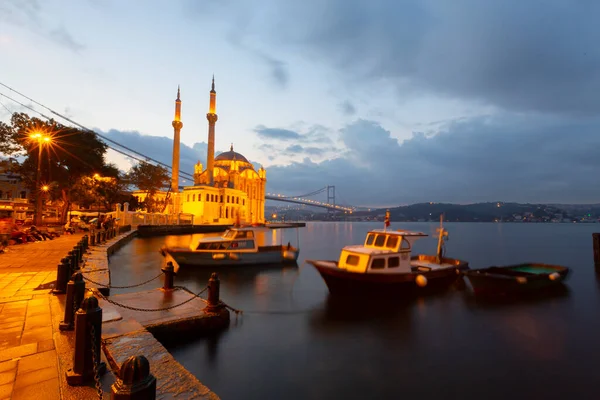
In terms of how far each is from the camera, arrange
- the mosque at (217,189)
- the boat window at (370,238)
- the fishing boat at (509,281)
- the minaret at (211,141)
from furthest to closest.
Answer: the minaret at (211,141), the mosque at (217,189), the boat window at (370,238), the fishing boat at (509,281)

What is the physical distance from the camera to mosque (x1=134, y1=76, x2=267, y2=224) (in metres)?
75.6

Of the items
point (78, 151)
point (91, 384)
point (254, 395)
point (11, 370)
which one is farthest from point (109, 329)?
point (78, 151)

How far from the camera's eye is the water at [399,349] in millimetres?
8562

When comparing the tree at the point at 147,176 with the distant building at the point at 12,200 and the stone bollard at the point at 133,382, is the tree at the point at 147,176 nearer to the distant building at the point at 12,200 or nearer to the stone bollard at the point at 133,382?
the distant building at the point at 12,200

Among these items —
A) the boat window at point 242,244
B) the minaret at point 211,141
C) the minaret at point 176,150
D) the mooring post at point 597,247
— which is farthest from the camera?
the minaret at point 211,141

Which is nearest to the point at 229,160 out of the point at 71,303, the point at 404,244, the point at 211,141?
the point at 211,141

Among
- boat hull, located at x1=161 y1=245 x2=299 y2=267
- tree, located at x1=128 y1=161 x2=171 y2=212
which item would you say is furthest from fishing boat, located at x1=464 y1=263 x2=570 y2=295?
tree, located at x1=128 y1=161 x2=171 y2=212

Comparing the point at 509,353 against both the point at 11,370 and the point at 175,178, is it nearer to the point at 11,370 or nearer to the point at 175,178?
the point at 11,370

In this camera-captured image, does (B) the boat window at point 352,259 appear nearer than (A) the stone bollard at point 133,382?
No

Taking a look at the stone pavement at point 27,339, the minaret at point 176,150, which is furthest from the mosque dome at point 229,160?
the stone pavement at point 27,339

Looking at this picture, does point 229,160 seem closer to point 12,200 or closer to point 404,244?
point 12,200

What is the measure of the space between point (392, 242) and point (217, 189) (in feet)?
218

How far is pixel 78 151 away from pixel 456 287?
4535cm

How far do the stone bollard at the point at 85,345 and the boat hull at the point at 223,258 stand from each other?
17863 millimetres
